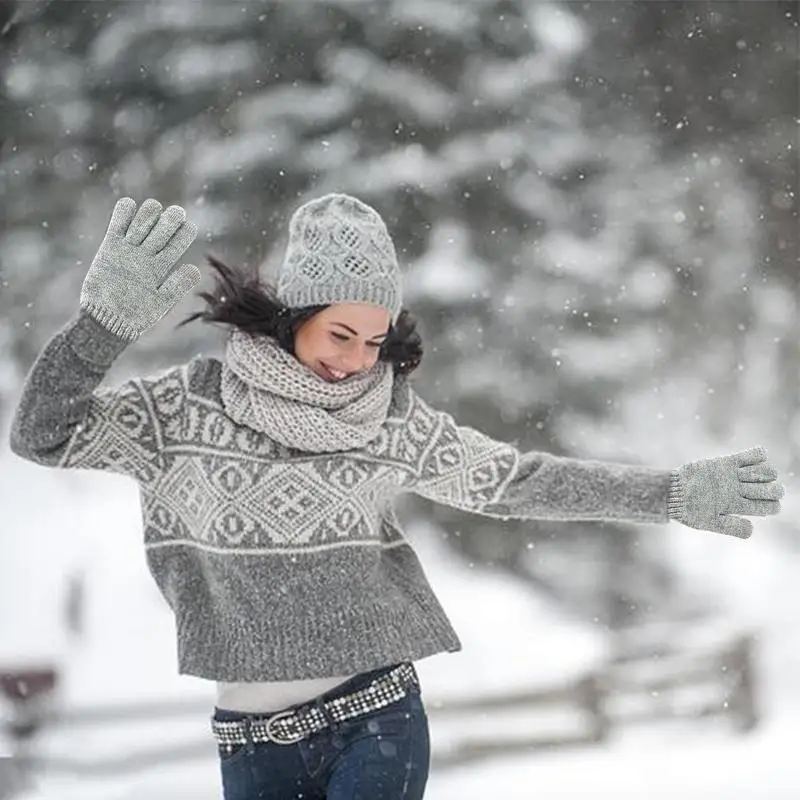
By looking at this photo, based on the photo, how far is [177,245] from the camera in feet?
5.12

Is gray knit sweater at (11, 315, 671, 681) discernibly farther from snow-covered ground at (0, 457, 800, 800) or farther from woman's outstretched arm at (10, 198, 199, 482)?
snow-covered ground at (0, 457, 800, 800)

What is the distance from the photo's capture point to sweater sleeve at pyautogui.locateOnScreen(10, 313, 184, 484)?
1521 mm

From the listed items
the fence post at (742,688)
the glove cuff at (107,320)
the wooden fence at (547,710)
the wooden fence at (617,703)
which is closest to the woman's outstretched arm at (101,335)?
the glove cuff at (107,320)

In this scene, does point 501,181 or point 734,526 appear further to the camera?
point 501,181

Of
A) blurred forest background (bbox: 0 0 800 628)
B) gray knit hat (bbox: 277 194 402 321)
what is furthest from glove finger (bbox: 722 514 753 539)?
blurred forest background (bbox: 0 0 800 628)

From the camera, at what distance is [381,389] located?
1678 millimetres

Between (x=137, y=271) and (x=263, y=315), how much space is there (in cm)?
21

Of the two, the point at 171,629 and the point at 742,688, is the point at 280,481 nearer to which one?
the point at 742,688

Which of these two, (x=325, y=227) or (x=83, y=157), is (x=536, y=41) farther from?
(x=325, y=227)

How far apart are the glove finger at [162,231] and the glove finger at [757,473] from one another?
2.53 feet

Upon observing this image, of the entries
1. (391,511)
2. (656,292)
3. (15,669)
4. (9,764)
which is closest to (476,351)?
(656,292)

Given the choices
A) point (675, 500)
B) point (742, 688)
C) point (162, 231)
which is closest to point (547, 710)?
point (742, 688)

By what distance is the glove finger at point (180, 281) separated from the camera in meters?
1.55

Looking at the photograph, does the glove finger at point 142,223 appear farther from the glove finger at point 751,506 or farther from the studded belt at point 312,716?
the glove finger at point 751,506
